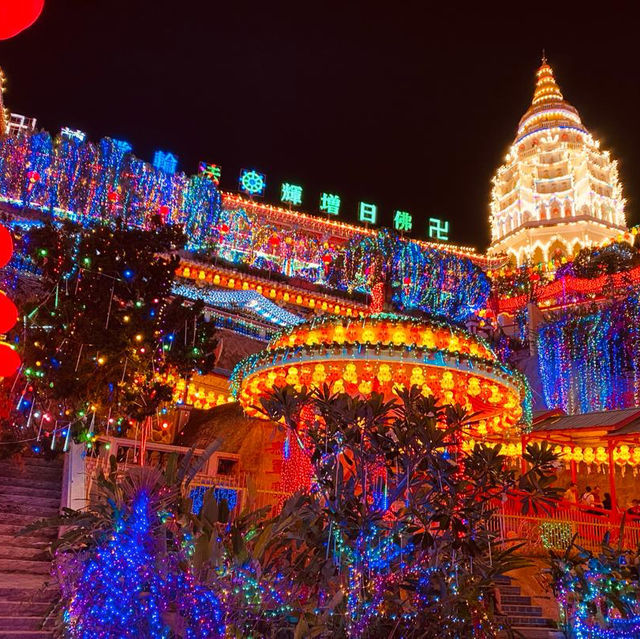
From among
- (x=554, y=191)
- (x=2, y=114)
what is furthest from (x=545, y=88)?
(x=2, y=114)

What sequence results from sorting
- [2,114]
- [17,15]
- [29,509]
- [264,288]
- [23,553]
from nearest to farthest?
[17,15]
[23,553]
[29,509]
[2,114]
[264,288]

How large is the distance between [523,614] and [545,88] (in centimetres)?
5629

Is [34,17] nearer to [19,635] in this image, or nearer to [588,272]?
[19,635]

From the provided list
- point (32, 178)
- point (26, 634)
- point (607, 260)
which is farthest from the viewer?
point (607, 260)

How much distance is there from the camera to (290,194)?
Answer: 3850 cm

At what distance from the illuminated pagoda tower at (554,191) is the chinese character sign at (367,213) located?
1422cm

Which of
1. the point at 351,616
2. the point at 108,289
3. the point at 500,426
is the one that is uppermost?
the point at 108,289

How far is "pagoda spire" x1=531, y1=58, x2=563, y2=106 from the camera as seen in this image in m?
54.4

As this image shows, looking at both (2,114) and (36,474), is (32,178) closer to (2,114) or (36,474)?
(2,114)

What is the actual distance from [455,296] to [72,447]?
2192 centimetres

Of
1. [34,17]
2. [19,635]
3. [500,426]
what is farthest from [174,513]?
[500,426]

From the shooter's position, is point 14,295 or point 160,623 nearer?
point 160,623

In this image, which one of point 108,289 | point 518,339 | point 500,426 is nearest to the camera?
point 108,289

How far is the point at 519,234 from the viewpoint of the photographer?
1981 inches
